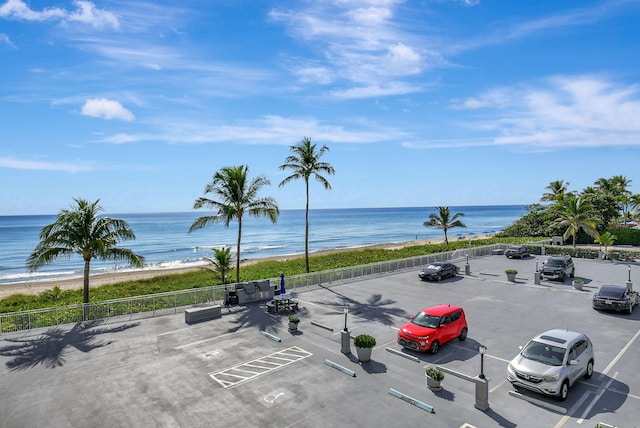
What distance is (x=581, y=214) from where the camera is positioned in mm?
44375

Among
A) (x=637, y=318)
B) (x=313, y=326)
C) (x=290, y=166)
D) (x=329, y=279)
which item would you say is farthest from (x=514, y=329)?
(x=290, y=166)

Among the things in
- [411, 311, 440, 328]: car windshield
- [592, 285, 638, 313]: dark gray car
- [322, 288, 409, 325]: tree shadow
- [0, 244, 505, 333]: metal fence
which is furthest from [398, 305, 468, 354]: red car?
[0, 244, 505, 333]: metal fence

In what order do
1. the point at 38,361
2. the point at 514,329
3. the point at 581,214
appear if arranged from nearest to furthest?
the point at 38,361 < the point at 514,329 < the point at 581,214

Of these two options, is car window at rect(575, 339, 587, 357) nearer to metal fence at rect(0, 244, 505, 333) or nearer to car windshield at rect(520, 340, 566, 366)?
car windshield at rect(520, 340, 566, 366)

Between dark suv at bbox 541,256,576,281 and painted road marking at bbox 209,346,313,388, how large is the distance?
2442cm

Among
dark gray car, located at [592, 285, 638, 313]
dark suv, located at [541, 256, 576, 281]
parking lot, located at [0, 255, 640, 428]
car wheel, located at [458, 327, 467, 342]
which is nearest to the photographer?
parking lot, located at [0, 255, 640, 428]

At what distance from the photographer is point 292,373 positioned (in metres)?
14.2

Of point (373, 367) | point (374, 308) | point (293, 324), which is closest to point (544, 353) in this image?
point (373, 367)

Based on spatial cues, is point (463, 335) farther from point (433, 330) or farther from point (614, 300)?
point (614, 300)

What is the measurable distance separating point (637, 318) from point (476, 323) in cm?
944

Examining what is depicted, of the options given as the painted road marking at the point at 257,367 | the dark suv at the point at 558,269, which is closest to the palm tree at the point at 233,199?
the painted road marking at the point at 257,367

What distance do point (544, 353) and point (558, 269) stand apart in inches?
824

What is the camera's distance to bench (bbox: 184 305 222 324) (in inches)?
807

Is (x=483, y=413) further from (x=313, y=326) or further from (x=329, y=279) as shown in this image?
(x=329, y=279)
